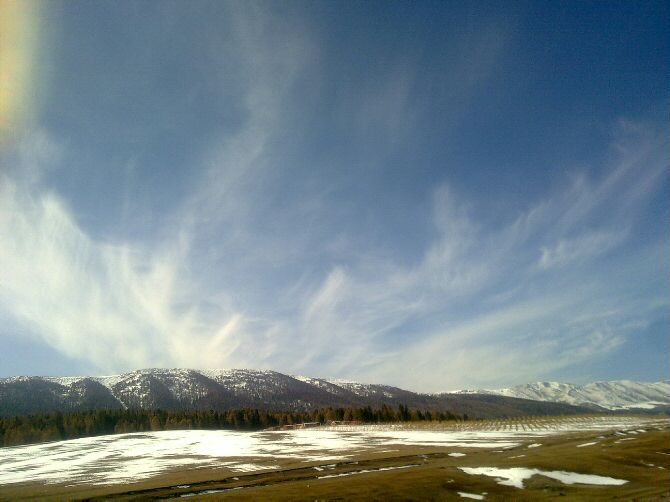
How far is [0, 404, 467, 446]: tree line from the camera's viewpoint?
135125mm

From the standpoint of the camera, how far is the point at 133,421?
536 feet

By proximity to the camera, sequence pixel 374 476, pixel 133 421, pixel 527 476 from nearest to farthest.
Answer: pixel 527 476, pixel 374 476, pixel 133 421

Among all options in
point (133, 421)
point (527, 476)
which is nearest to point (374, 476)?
point (527, 476)

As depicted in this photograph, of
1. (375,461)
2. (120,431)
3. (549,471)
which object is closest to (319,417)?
(120,431)

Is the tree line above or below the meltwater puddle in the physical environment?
above

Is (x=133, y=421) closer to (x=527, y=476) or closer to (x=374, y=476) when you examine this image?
(x=374, y=476)

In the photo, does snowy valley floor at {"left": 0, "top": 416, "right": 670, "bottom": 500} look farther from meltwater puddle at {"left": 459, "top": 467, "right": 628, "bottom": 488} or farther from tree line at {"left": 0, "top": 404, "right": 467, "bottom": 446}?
tree line at {"left": 0, "top": 404, "right": 467, "bottom": 446}

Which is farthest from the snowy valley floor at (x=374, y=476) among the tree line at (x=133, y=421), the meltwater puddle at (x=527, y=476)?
the tree line at (x=133, y=421)

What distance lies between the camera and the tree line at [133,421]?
13512 cm

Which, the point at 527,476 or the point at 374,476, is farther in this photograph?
the point at 374,476

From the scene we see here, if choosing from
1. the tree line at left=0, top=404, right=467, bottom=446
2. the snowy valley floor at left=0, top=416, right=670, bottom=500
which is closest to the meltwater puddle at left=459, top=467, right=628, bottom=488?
the snowy valley floor at left=0, top=416, right=670, bottom=500

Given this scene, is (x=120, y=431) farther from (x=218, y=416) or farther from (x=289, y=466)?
(x=289, y=466)

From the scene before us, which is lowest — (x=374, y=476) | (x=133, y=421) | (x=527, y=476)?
(x=527, y=476)

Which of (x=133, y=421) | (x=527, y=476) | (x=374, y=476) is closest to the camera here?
(x=527, y=476)
